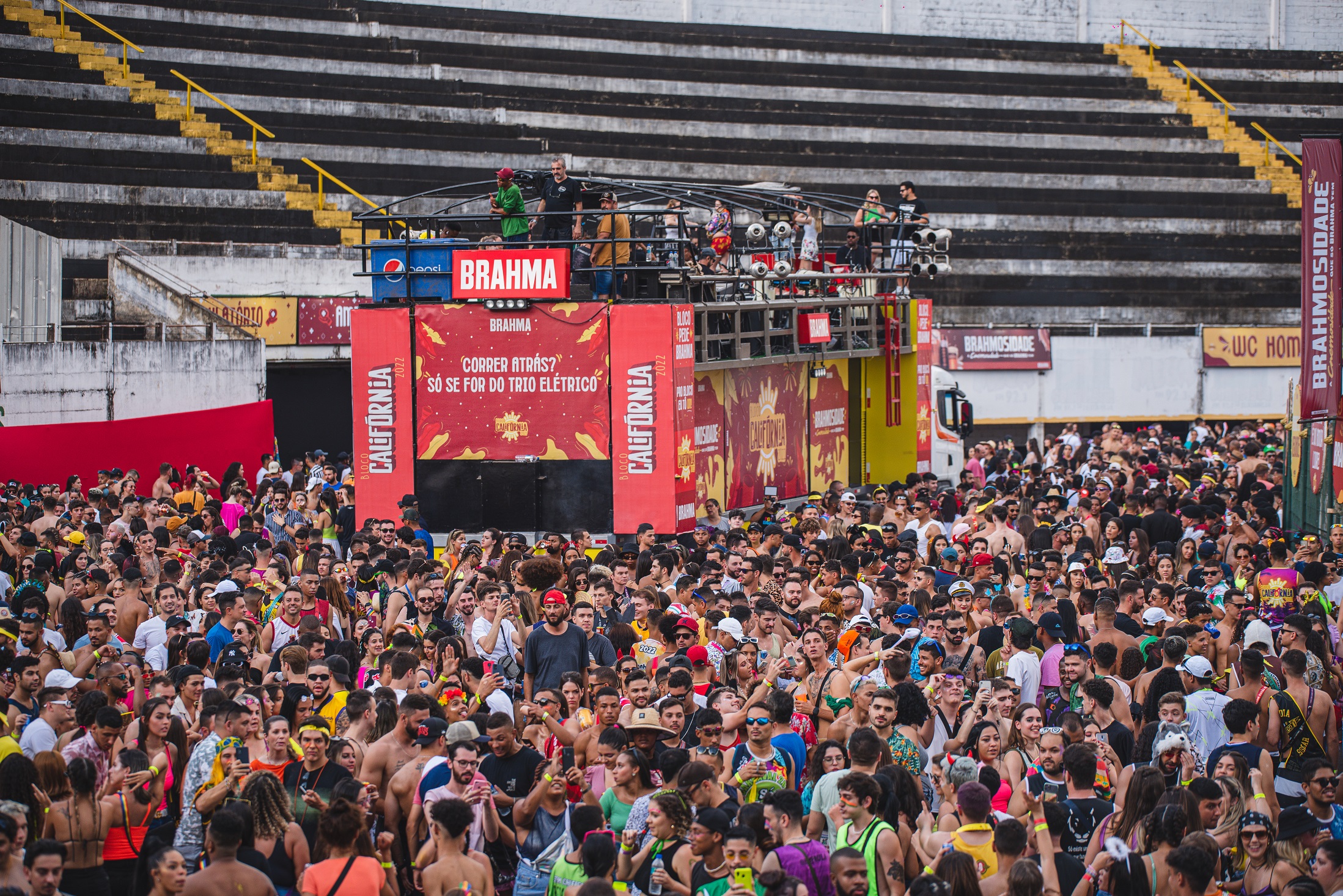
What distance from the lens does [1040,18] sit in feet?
133

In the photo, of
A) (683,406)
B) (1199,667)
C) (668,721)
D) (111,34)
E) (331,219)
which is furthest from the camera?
(111,34)

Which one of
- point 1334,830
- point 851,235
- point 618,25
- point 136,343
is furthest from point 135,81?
point 1334,830

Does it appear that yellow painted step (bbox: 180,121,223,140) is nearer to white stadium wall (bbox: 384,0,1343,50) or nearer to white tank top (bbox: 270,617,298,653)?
white stadium wall (bbox: 384,0,1343,50)

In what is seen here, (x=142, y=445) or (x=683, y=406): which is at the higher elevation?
(x=683, y=406)

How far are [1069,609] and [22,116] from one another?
23.9 m

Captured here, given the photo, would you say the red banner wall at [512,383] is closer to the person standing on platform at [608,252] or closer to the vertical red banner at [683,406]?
the person standing on platform at [608,252]

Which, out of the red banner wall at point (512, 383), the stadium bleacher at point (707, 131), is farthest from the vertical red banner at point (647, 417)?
the stadium bleacher at point (707, 131)

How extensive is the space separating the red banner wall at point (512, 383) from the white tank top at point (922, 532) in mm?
3390

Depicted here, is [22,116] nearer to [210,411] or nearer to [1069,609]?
[210,411]

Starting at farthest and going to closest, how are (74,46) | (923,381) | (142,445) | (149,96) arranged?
(74,46)
(149,96)
(923,381)
(142,445)

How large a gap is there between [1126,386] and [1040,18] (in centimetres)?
1361

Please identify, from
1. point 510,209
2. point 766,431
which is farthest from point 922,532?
point 510,209

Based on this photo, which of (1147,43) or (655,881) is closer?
(655,881)

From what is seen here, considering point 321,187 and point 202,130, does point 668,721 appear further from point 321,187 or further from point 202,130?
point 202,130
